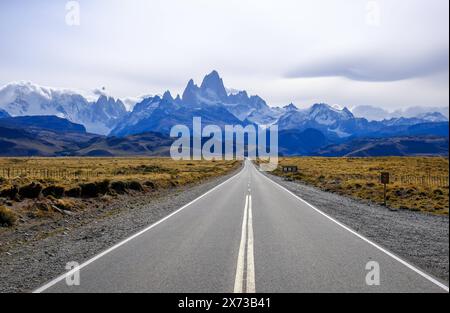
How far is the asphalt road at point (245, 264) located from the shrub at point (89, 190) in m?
12.0

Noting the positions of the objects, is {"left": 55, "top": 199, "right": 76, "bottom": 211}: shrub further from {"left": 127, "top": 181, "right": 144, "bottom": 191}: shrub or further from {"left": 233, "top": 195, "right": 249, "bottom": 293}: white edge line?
{"left": 233, "top": 195, "right": 249, "bottom": 293}: white edge line

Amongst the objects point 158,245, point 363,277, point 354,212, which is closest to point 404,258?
→ point 363,277

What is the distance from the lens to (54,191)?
81.5 feet

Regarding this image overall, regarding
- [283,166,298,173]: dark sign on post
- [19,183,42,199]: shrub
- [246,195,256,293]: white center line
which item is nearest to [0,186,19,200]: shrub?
[19,183,42,199]: shrub

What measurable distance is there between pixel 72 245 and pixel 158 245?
8.83 ft

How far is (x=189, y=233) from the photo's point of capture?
46.0 ft

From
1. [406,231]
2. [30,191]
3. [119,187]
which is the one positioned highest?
[30,191]

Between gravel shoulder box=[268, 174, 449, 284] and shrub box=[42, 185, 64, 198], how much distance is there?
47.9 ft

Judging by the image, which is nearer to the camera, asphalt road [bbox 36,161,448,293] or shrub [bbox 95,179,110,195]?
asphalt road [bbox 36,161,448,293]

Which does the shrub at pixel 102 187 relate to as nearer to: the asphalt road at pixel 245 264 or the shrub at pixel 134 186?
the shrub at pixel 134 186

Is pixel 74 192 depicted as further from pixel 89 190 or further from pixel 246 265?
pixel 246 265

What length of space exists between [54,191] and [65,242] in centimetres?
1265

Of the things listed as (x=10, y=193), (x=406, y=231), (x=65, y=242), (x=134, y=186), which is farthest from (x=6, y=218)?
(x=134, y=186)

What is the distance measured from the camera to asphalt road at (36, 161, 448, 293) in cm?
793
